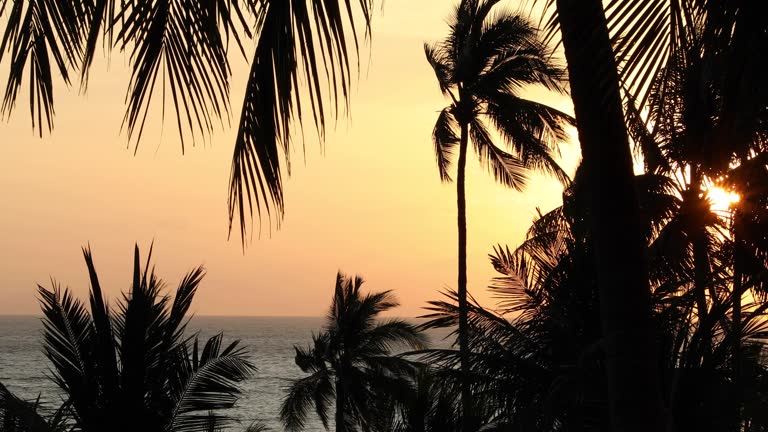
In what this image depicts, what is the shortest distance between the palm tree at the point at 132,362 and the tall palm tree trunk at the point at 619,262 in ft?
12.1

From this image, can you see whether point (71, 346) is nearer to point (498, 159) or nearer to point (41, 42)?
point (41, 42)

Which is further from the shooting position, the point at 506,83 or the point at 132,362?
the point at 506,83

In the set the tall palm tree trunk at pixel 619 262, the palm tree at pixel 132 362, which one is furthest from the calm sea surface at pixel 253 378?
the tall palm tree trunk at pixel 619 262

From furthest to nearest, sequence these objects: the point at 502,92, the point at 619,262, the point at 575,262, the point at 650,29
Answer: the point at 502,92 < the point at 575,262 < the point at 619,262 < the point at 650,29

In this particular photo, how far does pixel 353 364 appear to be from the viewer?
3512cm

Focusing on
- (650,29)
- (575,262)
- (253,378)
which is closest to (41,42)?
(650,29)

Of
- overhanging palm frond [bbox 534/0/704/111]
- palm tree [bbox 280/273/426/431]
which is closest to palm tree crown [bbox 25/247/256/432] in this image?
overhanging palm frond [bbox 534/0/704/111]

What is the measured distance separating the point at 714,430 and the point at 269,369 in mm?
113665

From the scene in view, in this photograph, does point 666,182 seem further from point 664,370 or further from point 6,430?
point 6,430

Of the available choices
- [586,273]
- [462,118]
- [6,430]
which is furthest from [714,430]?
[462,118]

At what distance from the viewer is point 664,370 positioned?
24.0ft

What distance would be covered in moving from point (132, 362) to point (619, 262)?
13.9 ft

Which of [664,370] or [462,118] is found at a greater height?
[462,118]

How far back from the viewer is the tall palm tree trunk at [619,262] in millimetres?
3424
